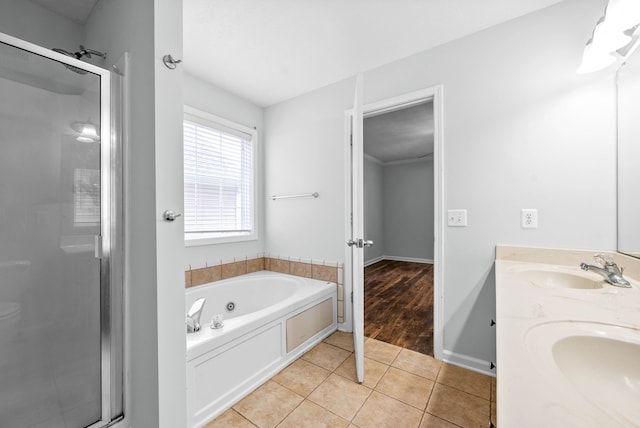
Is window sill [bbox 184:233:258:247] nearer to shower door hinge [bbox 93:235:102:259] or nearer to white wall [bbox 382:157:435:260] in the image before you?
shower door hinge [bbox 93:235:102:259]

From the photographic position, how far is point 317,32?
5.55 feet

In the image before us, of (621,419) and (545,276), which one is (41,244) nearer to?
(621,419)

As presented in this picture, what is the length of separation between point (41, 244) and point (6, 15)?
4.48 ft

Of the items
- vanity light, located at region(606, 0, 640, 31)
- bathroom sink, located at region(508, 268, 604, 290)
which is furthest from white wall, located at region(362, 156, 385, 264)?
vanity light, located at region(606, 0, 640, 31)

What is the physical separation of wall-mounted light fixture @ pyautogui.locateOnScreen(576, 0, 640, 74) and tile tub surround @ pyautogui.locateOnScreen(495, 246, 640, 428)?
96 cm

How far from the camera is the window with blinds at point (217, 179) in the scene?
7.23ft

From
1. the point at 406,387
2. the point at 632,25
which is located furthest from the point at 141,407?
the point at 632,25

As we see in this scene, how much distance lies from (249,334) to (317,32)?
206 cm

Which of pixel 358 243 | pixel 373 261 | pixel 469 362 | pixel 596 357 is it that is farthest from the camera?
pixel 373 261

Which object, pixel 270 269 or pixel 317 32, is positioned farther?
pixel 270 269

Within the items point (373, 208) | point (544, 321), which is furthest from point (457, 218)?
point (373, 208)

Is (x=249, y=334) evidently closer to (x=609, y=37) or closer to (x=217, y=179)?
(x=217, y=179)

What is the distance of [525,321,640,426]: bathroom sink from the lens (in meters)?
0.53

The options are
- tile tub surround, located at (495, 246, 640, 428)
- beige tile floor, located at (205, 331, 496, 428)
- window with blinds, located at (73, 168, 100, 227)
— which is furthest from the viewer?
beige tile floor, located at (205, 331, 496, 428)
